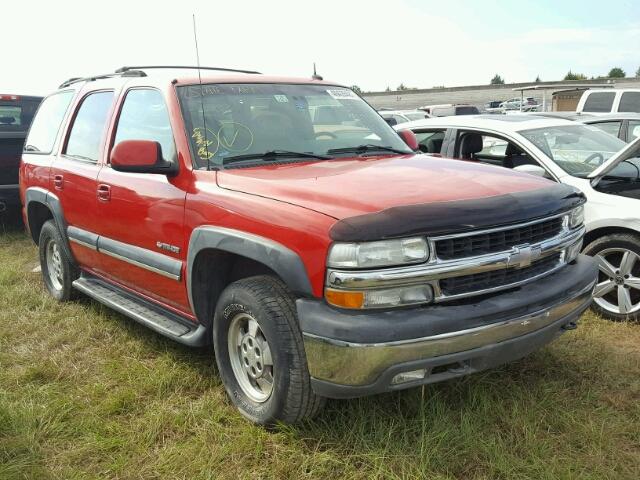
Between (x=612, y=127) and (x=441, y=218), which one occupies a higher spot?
(x=441, y=218)

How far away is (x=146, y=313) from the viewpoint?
3.78 meters

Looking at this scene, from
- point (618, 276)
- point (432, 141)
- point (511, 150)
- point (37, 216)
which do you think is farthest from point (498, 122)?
point (37, 216)

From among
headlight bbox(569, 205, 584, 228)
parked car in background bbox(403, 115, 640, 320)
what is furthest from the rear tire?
headlight bbox(569, 205, 584, 228)

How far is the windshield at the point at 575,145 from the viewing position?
16.6 ft

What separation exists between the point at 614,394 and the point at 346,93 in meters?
2.66

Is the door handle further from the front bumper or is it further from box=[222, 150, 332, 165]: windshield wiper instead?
the front bumper

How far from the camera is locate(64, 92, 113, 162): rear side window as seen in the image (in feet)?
14.2

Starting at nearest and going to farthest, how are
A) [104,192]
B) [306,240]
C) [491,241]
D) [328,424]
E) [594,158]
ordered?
[306,240] → [491,241] → [328,424] → [104,192] → [594,158]

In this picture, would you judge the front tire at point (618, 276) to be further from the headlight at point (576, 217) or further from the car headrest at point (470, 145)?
the car headrest at point (470, 145)

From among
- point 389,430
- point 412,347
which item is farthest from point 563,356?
point 412,347

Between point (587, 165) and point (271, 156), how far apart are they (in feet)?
10.1

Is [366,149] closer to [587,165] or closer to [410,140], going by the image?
[410,140]

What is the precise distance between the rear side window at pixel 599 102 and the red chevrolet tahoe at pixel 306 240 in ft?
32.6

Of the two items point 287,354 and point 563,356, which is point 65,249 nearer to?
point 287,354
